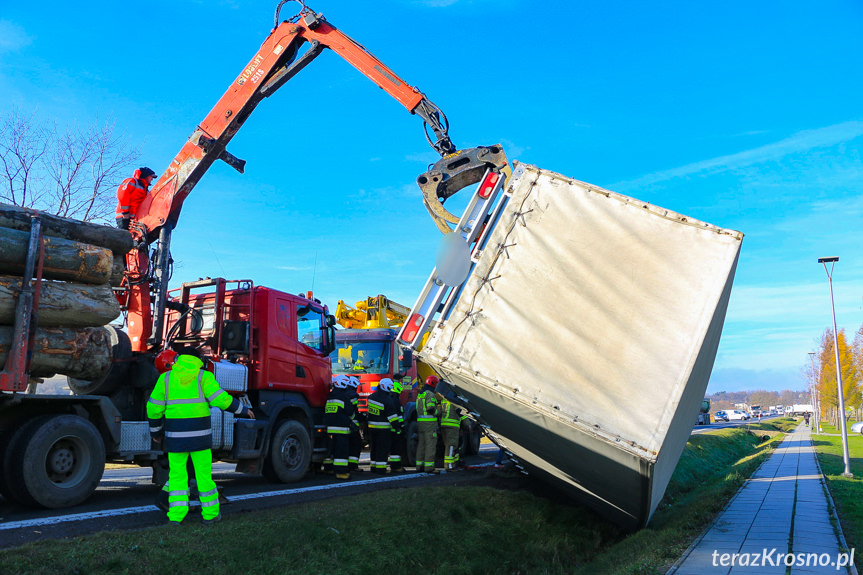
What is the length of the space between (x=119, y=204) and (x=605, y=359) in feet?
26.7

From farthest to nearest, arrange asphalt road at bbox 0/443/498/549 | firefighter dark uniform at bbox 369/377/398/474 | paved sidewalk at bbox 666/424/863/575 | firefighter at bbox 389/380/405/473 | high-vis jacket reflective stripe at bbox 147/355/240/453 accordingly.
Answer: firefighter at bbox 389/380/405/473 < firefighter dark uniform at bbox 369/377/398/474 < high-vis jacket reflective stripe at bbox 147/355/240/453 < asphalt road at bbox 0/443/498/549 < paved sidewalk at bbox 666/424/863/575

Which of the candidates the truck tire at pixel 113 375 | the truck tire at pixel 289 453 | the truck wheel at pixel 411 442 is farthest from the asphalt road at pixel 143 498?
the truck tire at pixel 113 375

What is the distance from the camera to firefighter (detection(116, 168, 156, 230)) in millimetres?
9539

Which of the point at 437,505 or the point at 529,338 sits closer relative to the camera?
the point at 529,338

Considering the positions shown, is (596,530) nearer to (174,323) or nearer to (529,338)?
(529,338)

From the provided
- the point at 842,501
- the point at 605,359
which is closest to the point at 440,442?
the point at 842,501

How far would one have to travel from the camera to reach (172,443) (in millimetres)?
6277

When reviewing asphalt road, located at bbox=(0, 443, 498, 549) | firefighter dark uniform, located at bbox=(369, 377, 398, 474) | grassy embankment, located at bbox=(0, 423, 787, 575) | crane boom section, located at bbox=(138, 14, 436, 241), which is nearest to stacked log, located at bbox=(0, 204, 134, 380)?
asphalt road, located at bbox=(0, 443, 498, 549)

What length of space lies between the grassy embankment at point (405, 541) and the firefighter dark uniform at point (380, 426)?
83.0 inches

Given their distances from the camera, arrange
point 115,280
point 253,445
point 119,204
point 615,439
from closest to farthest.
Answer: point 615,439 < point 115,280 < point 253,445 < point 119,204

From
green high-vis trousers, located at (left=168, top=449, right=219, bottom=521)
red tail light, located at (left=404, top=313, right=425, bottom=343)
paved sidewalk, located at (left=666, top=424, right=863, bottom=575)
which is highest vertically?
red tail light, located at (left=404, top=313, right=425, bottom=343)

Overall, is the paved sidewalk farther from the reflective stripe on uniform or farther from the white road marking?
the white road marking

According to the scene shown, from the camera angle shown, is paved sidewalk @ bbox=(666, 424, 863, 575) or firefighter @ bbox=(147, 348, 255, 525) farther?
firefighter @ bbox=(147, 348, 255, 525)

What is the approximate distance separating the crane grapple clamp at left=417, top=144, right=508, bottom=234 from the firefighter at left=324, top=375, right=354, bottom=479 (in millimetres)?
4467
